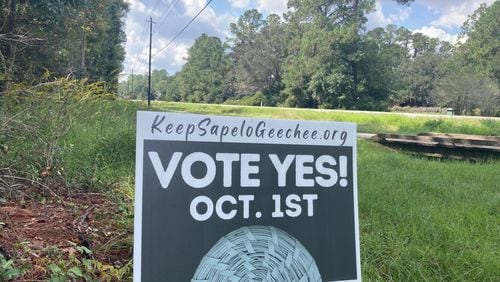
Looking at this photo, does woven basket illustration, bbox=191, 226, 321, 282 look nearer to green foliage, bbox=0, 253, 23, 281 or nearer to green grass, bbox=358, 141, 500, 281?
green foliage, bbox=0, 253, 23, 281

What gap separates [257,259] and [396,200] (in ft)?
8.17

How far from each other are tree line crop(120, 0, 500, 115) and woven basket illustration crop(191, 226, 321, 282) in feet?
123

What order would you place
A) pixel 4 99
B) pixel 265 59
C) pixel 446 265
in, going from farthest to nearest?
1. pixel 265 59
2. pixel 4 99
3. pixel 446 265

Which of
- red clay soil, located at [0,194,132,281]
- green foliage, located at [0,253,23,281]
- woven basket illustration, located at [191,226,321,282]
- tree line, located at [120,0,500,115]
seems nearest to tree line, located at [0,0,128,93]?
red clay soil, located at [0,194,132,281]

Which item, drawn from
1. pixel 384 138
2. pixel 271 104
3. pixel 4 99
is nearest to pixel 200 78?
pixel 271 104

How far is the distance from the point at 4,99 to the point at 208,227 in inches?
102

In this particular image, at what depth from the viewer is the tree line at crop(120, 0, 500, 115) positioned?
3959cm

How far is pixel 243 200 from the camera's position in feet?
4.07

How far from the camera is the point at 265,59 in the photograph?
178ft

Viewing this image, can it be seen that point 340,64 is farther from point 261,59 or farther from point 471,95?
point 261,59

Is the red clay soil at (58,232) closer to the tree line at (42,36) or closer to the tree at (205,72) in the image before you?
the tree line at (42,36)

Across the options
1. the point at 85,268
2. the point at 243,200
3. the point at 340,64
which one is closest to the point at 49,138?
the point at 85,268

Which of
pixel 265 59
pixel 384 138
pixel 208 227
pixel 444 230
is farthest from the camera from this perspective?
pixel 265 59

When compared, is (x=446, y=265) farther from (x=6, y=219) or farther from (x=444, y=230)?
(x=6, y=219)
